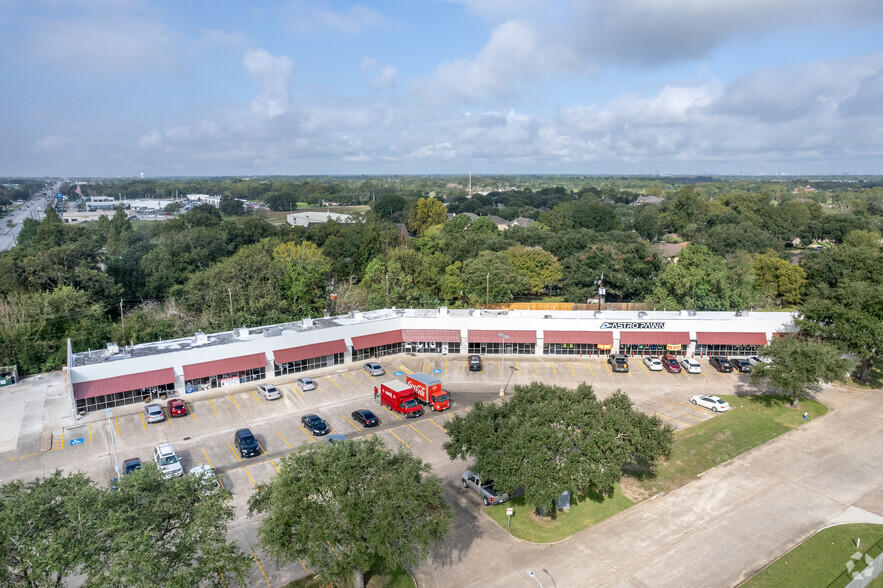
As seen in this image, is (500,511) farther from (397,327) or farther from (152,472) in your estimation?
(397,327)

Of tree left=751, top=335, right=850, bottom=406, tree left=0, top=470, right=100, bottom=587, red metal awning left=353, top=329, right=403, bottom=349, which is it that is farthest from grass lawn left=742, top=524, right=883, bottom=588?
red metal awning left=353, top=329, right=403, bottom=349

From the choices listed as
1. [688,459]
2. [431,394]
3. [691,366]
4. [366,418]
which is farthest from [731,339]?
[366,418]

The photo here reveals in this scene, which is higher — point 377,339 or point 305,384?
point 377,339

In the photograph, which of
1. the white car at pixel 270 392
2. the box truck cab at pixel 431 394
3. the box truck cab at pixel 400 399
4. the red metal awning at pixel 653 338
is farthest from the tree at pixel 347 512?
the red metal awning at pixel 653 338

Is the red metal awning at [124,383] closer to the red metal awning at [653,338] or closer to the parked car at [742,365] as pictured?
the red metal awning at [653,338]

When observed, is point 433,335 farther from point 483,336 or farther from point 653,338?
point 653,338

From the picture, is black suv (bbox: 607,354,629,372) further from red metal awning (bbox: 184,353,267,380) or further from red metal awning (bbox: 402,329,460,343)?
red metal awning (bbox: 184,353,267,380)

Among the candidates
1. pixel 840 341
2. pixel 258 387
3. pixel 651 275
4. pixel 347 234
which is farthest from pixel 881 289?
pixel 347 234
